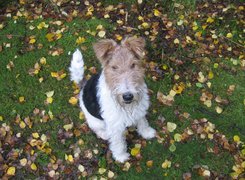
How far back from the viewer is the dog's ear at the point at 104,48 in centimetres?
492

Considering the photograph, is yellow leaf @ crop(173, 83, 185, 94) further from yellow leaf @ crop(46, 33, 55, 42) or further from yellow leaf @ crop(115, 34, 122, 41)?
yellow leaf @ crop(46, 33, 55, 42)

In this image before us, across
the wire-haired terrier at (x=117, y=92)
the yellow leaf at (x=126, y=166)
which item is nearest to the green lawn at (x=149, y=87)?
the yellow leaf at (x=126, y=166)

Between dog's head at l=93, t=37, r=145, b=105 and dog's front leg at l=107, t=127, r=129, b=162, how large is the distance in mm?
926

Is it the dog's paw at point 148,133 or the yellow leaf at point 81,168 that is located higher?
the dog's paw at point 148,133

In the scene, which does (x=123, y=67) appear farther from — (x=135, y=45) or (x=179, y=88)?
(x=179, y=88)

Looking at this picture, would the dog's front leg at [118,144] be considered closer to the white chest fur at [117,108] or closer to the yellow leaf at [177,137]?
the white chest fur at [117,108]

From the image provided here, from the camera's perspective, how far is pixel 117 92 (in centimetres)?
474

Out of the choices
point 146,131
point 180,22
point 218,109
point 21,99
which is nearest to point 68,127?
point 21,99

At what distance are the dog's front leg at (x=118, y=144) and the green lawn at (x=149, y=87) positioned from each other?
0.16m

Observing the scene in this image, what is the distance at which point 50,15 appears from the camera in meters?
8.58

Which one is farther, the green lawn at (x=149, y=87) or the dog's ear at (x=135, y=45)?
the green lawn at (x=149, y=87)

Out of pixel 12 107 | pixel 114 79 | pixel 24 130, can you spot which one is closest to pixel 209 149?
pixel 114 79

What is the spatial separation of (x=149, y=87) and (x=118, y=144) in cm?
164

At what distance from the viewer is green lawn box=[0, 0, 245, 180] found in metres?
6.30
